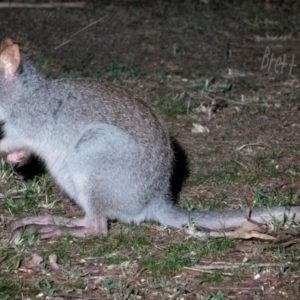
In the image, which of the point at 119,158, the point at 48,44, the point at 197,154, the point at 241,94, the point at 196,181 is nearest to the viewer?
the point at 119,158

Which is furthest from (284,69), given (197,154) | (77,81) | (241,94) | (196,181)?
(77,81)

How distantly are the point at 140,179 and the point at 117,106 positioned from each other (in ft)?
1.61

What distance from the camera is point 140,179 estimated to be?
5020mm

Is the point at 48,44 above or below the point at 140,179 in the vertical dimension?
below

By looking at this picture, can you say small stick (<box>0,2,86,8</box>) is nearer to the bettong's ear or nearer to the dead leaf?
the bettong's ear

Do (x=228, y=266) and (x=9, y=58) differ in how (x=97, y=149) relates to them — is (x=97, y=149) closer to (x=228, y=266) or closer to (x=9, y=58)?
(x=9, y=58)

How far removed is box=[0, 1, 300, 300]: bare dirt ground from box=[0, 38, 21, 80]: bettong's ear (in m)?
0.84

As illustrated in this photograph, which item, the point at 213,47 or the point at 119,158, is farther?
the point at 213,47

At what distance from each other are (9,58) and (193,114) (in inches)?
89.3

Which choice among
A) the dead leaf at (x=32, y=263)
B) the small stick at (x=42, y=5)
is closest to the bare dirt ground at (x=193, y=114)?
the dead leaf at (x=32, y=263)

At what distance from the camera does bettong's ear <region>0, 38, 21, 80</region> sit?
5.31 m

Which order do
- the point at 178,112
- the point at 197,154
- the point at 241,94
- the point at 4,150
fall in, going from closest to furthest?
the point at 4,150 → the point at 197,154 → the point at 178,112 → the point at 241,94

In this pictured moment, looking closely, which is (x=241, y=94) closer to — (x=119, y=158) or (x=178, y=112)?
(x=178, y=112)

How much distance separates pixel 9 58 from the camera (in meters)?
5.37
